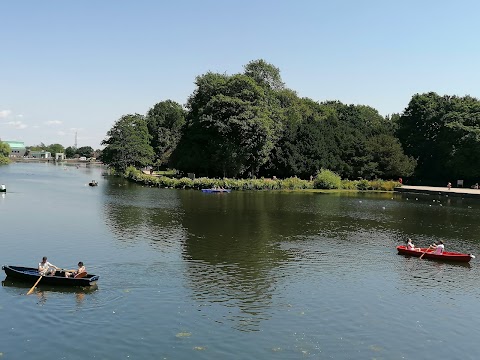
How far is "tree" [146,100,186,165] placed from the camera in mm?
154375

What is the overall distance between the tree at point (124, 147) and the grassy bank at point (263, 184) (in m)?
30.3

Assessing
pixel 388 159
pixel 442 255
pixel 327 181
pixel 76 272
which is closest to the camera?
pixel 76 272

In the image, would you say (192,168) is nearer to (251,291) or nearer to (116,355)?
(251,291)

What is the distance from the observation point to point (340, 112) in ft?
454

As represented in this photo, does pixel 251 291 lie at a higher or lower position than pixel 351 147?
A: lower

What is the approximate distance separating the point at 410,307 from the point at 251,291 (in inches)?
325

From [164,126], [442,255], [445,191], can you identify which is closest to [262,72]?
[445,191]

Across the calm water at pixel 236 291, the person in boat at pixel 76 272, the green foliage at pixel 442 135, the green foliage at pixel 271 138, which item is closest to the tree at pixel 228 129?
the green foliage at pixel 271 138

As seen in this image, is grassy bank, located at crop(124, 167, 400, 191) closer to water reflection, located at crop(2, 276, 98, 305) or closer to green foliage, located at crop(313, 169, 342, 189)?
green foliage, located at crop(313, 169, 342, 189)

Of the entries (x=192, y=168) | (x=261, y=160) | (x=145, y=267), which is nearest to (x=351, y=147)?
(x=261, y=160)

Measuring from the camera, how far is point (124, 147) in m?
130

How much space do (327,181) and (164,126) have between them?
87440 mm

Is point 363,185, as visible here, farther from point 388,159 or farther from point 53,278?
point 53,278

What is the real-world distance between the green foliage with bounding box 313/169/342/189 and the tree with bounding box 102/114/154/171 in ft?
186
